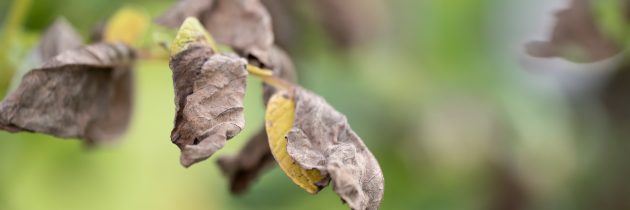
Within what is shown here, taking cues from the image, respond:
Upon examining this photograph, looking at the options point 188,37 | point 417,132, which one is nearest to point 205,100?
point 188,37

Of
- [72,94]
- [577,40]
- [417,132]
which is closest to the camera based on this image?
[72,94]

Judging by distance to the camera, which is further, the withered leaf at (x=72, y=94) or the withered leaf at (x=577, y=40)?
the withered leaf at (x=577, y=40)

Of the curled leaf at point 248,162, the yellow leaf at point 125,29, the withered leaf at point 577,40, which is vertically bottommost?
the curled leaf at point 248,162

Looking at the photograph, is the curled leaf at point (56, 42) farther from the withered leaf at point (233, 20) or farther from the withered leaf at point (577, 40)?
the withered leaf at point (577, 40)

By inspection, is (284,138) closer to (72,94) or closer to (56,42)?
(72,94)

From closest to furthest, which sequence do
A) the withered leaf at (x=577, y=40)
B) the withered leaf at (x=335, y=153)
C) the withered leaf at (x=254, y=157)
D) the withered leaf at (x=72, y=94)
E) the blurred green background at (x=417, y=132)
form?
the withered leaf at (x=335, y=153)
the withered leaf at (x=72, y=94)
the withered leaf at (x=254, y=157)
the withered leaf at (x=577, y=40)
the blurred green background at (x=417, y=132)

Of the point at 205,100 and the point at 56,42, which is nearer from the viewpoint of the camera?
the point at 205,100

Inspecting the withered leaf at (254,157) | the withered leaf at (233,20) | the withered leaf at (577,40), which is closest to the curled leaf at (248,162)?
the withered leaf at (254,157)
